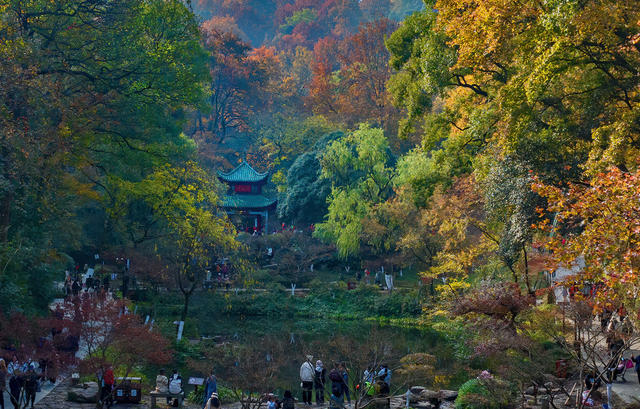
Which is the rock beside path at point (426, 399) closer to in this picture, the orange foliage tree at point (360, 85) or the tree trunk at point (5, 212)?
the tree trunk at point (5, 212)

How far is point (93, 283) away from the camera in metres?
28.2

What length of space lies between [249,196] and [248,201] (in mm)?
876

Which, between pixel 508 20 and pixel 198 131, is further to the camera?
pixel 198 131

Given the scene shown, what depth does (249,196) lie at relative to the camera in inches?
1860

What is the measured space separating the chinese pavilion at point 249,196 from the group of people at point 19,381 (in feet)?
102

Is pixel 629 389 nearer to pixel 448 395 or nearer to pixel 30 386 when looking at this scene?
pixel 448 395

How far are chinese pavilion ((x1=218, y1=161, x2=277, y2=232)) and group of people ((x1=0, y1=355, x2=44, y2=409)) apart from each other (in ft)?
102

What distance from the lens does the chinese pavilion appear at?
46.3 meters

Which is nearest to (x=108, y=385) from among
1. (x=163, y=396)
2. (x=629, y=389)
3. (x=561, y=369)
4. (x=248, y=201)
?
(x=163, y=396)

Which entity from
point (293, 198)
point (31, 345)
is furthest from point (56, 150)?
point (293, 198)

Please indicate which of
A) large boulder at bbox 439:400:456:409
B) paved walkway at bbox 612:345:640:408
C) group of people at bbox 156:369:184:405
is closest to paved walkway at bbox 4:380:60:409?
group of people at bbox 156:369:184:405

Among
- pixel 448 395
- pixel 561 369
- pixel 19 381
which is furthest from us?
pixel 561 369

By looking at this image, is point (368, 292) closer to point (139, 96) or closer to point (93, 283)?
point (93, 283)

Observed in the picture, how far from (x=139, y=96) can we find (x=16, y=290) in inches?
398
